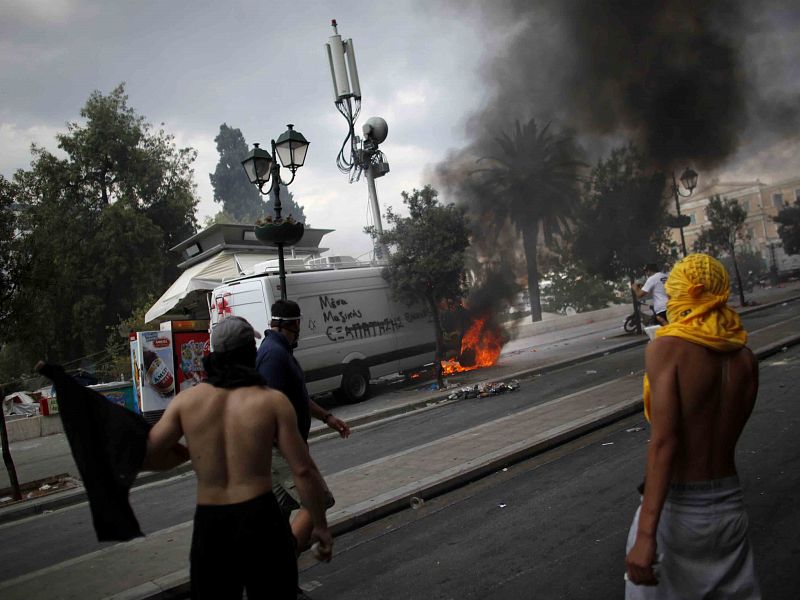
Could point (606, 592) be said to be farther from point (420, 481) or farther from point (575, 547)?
point (420, 481)

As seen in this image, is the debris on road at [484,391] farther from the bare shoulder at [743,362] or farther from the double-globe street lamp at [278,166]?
the bare shoulder at [743,362]

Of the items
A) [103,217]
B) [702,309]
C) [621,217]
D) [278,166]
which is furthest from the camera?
[103,217]

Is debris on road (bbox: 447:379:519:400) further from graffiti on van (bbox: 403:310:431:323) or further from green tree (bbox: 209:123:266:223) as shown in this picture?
green tree (bbox: 209:123:266:223)

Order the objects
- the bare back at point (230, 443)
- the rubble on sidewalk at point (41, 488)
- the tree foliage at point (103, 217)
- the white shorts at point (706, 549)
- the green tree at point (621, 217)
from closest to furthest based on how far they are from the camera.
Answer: the white shorts at point (706, 549) < the bare back at point (230, 443) < the rubble on sidewalk at point (41, 488) < the green tree at point (621, 217) < the tree foliage at point (103, 217)

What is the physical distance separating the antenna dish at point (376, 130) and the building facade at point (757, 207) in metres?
10.6

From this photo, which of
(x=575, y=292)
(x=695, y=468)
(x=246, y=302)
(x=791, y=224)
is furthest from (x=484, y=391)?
(x=791, y=224)

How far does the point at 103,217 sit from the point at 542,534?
80.4 ft

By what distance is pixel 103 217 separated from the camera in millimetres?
24547

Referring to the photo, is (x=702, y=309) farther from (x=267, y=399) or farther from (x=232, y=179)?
(x=232, y=179)

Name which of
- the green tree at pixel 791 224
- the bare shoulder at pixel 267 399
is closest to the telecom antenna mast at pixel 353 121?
the bare shoulder at pixel 267 399

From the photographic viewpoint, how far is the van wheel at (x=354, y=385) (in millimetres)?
12939

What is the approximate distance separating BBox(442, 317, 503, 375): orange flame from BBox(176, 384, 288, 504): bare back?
1336 centimetres

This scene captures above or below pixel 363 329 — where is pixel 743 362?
below

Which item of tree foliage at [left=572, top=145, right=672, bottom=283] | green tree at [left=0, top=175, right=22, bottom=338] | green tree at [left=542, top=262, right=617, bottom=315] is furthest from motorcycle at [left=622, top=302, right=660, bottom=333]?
green tree at [left=0, top=175, right=22, bottom=338]
